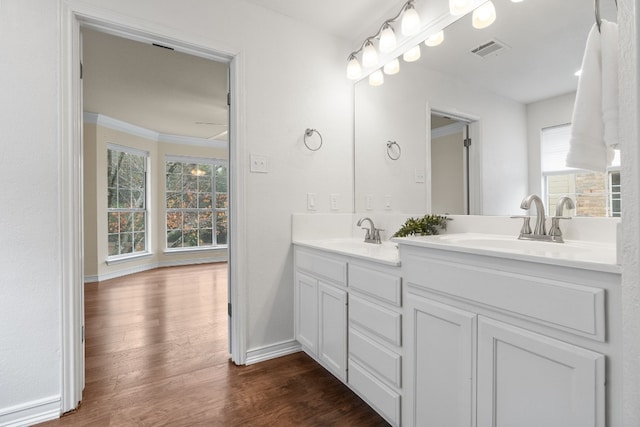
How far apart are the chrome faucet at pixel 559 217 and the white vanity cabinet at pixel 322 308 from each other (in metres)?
0.95

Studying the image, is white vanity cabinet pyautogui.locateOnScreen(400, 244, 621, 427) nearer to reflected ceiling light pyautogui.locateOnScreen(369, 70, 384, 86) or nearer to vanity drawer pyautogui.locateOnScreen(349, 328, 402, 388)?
vanity drawer pyautogui.locateOnScreen(349, 328, 402, 388)

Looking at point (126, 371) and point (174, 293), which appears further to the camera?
point (174, 293)

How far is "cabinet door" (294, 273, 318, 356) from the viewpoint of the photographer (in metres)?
1.95

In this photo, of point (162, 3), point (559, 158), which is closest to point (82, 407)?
point (162, 3)

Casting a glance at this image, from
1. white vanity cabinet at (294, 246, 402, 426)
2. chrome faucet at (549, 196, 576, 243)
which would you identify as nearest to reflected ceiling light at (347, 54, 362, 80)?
white vanity cabinet at (294, 246, 402, 426)

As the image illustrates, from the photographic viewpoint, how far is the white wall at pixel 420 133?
153 cm

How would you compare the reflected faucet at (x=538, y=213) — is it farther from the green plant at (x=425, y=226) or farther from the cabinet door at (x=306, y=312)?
the cabinet door at (x=306, y=312)

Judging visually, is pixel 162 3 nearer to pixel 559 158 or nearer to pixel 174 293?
pixel 559 158

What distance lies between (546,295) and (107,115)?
555 cm

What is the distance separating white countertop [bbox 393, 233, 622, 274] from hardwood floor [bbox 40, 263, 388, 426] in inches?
38.7

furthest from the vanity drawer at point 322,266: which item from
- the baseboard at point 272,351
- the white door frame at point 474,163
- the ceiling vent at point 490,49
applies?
the ceiling vent at point 490,49

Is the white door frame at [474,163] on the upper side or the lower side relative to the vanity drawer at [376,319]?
upper

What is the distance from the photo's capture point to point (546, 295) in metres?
0.85

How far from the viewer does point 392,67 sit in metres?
2.17
